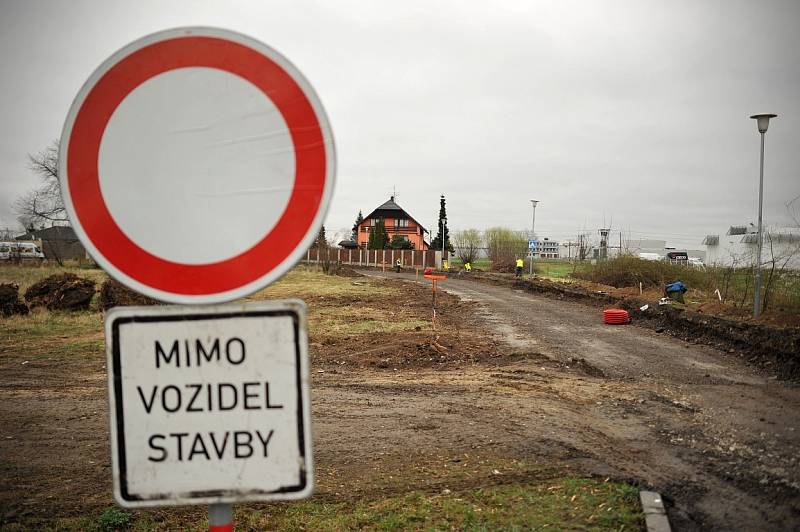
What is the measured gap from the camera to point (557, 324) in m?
15.8

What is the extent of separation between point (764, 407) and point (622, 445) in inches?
111

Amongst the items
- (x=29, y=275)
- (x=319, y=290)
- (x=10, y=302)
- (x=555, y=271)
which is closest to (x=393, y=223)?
(x=555, y=271)

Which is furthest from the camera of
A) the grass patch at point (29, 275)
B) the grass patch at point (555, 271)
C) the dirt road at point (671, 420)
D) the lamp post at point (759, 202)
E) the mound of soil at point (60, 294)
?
Answer: the grass patch at point (555, 271)

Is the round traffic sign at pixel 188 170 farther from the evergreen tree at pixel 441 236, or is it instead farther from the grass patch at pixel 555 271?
the evergreen tree at pixel 441 236

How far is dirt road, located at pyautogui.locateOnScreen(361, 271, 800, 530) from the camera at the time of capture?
4.35 meters

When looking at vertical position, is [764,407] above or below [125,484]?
below

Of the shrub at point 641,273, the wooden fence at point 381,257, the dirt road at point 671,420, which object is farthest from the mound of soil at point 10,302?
the wooden fence at point 381,257

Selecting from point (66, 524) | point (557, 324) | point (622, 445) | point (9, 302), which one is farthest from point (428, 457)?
point (9, 302)

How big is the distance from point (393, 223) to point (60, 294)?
7993 centimetres

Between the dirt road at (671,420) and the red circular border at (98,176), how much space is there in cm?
365

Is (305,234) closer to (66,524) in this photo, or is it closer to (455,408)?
(66,524)

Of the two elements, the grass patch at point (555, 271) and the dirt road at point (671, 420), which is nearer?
the dirt road at point (671, 420)

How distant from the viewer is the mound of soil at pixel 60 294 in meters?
17.8

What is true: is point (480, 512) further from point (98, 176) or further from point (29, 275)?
point (29, 275)
